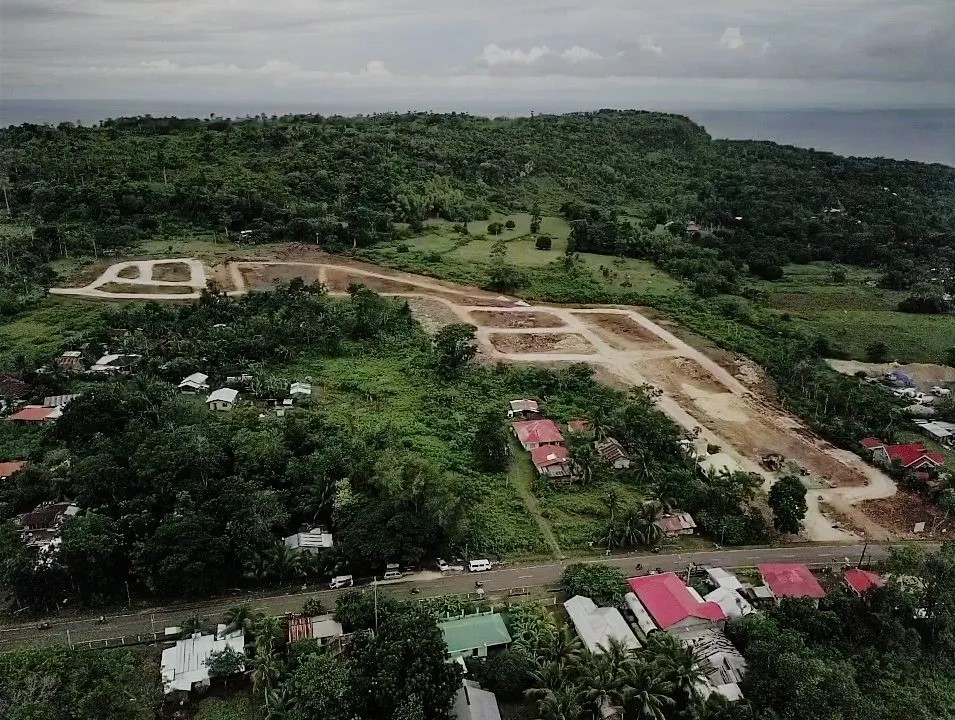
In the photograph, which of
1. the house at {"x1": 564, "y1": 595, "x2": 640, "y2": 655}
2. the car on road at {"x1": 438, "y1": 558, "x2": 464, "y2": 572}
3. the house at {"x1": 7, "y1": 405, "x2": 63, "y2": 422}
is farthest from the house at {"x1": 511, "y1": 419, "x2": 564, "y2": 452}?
the house at {"x1": 7, "y1": 405, "x2": 63, "y2": 422}

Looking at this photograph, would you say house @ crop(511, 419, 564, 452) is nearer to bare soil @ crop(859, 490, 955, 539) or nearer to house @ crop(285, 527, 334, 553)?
house @ crop(285, 527, 334, 553)

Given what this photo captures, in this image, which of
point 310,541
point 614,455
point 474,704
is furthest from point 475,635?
point 614,455

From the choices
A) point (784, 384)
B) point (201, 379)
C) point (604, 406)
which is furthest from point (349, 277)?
point (784, 384)

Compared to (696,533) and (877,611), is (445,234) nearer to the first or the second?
(696,533)

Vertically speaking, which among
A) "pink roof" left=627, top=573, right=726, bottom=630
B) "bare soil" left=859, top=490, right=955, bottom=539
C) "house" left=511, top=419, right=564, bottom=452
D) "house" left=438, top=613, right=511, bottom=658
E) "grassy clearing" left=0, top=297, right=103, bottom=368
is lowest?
"bare soil" left=859, top=490, right=955, bottom=539

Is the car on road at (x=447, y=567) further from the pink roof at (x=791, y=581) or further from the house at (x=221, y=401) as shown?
the house at (x=221, y=401)

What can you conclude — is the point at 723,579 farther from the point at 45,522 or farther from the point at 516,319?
the point at 516,319

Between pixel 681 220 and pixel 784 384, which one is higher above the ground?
pixel 681 220
